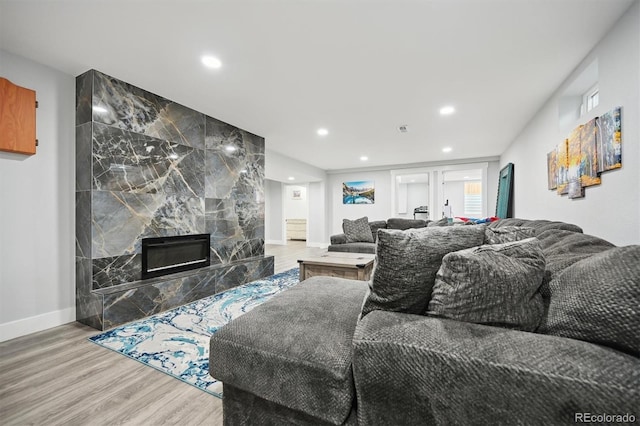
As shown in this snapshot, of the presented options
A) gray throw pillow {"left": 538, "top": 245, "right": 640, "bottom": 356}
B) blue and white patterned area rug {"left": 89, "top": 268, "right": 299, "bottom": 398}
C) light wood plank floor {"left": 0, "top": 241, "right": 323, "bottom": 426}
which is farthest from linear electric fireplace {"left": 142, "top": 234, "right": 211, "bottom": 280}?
gray throw pillow {"left": 538, "top": 245, "right": 640, "bottom": 356}

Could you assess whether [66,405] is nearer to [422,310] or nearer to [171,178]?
[422,310]

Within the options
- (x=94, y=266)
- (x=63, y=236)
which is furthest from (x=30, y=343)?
(x=63, y=236)

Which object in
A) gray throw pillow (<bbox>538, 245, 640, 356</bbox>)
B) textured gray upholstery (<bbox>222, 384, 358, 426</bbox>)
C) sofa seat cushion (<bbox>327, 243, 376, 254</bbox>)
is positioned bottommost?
textured gray upholstery (<bbox>222, 384, 358, 426</bbox>)

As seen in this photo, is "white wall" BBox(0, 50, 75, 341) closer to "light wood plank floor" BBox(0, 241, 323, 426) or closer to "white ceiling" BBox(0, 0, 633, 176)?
"white ceiling" BBox(0, 0, 633, 176)

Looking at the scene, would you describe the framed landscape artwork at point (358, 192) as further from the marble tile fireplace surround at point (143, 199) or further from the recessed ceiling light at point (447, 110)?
the marble tile fireplace surround at point (143, 199)

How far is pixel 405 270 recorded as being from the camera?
1021mm

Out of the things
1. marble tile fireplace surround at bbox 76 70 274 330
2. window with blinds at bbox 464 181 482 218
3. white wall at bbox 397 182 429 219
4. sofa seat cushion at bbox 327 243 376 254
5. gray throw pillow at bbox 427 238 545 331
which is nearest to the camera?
gray throw pillow at bbox 427 238 545 331

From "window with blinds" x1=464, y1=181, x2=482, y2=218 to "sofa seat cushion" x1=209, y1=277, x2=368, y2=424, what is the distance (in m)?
11.6

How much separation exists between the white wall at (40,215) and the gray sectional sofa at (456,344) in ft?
8.17

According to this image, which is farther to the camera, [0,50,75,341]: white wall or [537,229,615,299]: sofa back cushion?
[0,50,75,341]: white wall

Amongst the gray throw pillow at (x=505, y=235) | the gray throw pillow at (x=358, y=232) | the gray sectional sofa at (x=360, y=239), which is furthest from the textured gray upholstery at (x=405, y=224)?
the gray throw pillow at (x=505, y=235)

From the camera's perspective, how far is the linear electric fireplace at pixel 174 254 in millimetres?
2926

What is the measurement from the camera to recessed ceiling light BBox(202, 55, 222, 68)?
232 centimetres

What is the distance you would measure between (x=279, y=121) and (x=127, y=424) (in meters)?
3.66
